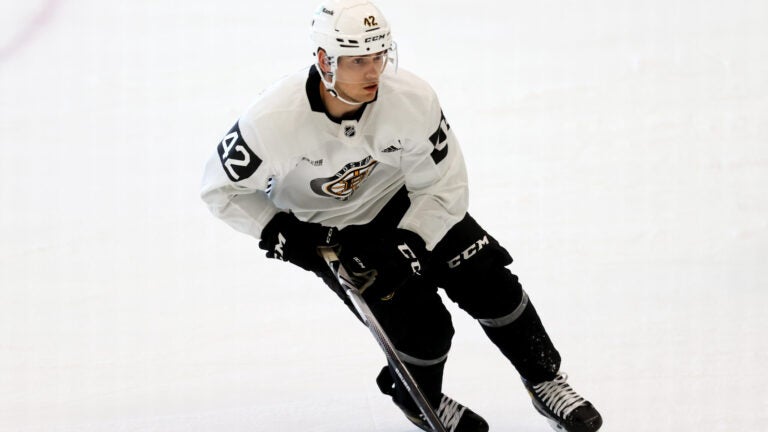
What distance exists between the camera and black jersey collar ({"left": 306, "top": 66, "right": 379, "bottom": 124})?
2.35 meters

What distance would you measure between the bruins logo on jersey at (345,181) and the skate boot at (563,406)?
69cm

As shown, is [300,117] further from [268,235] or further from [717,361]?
[717,361]

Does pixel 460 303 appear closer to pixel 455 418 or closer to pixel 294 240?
pixel 455 418

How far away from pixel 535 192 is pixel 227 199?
1768 mm

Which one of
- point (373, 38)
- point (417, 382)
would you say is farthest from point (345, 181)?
point (417, 382)

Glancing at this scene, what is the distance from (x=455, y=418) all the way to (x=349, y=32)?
106 centimetres

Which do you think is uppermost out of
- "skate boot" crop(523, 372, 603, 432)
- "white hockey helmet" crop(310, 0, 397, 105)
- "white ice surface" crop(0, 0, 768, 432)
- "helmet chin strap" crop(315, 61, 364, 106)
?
"white hockey helmet" crop(310, 0, 397, 105)

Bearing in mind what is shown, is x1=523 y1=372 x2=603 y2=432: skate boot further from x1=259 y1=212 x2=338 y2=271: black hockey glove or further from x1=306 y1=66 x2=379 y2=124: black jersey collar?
x1=306 y1=66 x2=379 y2=124: black jersey collar

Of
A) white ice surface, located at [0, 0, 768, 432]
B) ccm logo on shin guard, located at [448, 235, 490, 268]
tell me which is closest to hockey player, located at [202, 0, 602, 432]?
ccm logo on shin guard, located at [448, 235, 490, 268]

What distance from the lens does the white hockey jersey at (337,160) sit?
92.4 inches

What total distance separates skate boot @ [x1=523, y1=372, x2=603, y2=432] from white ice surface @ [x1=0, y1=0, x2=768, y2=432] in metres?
0.16

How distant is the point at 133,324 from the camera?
11.1 feet

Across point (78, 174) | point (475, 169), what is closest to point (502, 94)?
point (475, 169)

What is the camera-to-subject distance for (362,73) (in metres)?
2.25
